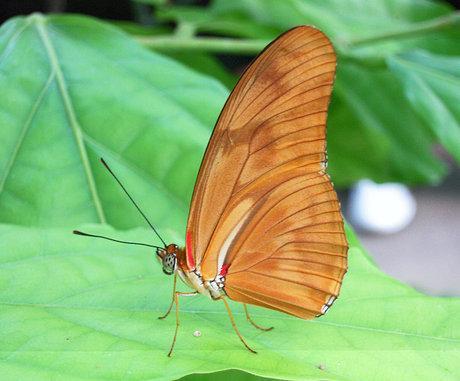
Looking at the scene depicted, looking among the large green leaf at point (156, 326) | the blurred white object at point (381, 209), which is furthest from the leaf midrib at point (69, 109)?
the blurred white object at point (381, 209)

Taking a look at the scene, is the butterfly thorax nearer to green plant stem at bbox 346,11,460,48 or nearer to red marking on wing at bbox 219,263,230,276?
red marking on wing at bbox 219,263,230,276

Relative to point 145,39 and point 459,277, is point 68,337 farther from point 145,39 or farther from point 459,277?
point 459,277

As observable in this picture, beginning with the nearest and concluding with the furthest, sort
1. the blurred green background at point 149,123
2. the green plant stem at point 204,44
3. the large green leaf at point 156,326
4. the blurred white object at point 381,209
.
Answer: the large green leaf at point 156,326
the blurred green background at point 149,123
the green plant stem at point 204,44
the blurred white object at point 381,209

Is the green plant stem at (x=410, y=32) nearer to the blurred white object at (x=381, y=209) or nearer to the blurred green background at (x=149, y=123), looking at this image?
the blurred green background at (x=149, y=123)

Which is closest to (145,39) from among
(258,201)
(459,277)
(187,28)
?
(187,28)

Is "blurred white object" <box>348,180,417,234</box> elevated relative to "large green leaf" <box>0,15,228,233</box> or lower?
elevated

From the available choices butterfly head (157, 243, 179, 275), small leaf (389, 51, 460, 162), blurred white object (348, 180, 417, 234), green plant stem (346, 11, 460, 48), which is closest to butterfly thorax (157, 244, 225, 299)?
butterfly head (157, 243, 179, 275)
